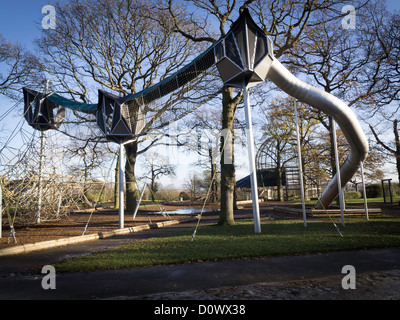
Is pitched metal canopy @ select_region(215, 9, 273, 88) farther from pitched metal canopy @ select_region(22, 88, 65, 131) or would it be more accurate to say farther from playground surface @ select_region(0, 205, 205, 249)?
pitched metal canopy @ select_region(22, 88, 65, 131)

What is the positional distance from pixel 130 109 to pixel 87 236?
21.1 feet

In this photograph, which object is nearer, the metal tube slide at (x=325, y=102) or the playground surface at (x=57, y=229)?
the playground surface at (x=57, y=229)

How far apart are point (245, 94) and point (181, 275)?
703cm

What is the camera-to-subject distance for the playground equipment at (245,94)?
9.52 m

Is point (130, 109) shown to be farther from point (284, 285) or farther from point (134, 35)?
point (284, 285)

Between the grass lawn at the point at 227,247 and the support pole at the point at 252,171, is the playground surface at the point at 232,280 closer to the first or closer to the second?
the grass lawn at the point at 227,247

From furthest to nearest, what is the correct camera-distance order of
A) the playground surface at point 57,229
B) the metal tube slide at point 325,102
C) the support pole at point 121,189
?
the support pole at point 121,189 → the metal tube slide at point 325,102 → the playground surface at point 57,229

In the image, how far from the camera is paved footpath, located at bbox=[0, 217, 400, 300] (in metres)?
A: 4.24

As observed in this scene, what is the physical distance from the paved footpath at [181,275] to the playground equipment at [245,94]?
378 cm

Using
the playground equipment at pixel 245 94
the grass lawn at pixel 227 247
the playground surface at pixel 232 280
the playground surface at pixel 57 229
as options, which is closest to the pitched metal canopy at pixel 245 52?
the playground equipment at pixel 245 94

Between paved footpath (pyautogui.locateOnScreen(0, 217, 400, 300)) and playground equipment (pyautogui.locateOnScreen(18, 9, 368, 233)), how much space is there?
3780mm

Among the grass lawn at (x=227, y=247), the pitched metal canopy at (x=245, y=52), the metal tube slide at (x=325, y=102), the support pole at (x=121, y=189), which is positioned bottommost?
the grass lawn at (x=227, y=247)

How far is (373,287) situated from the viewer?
410cm
